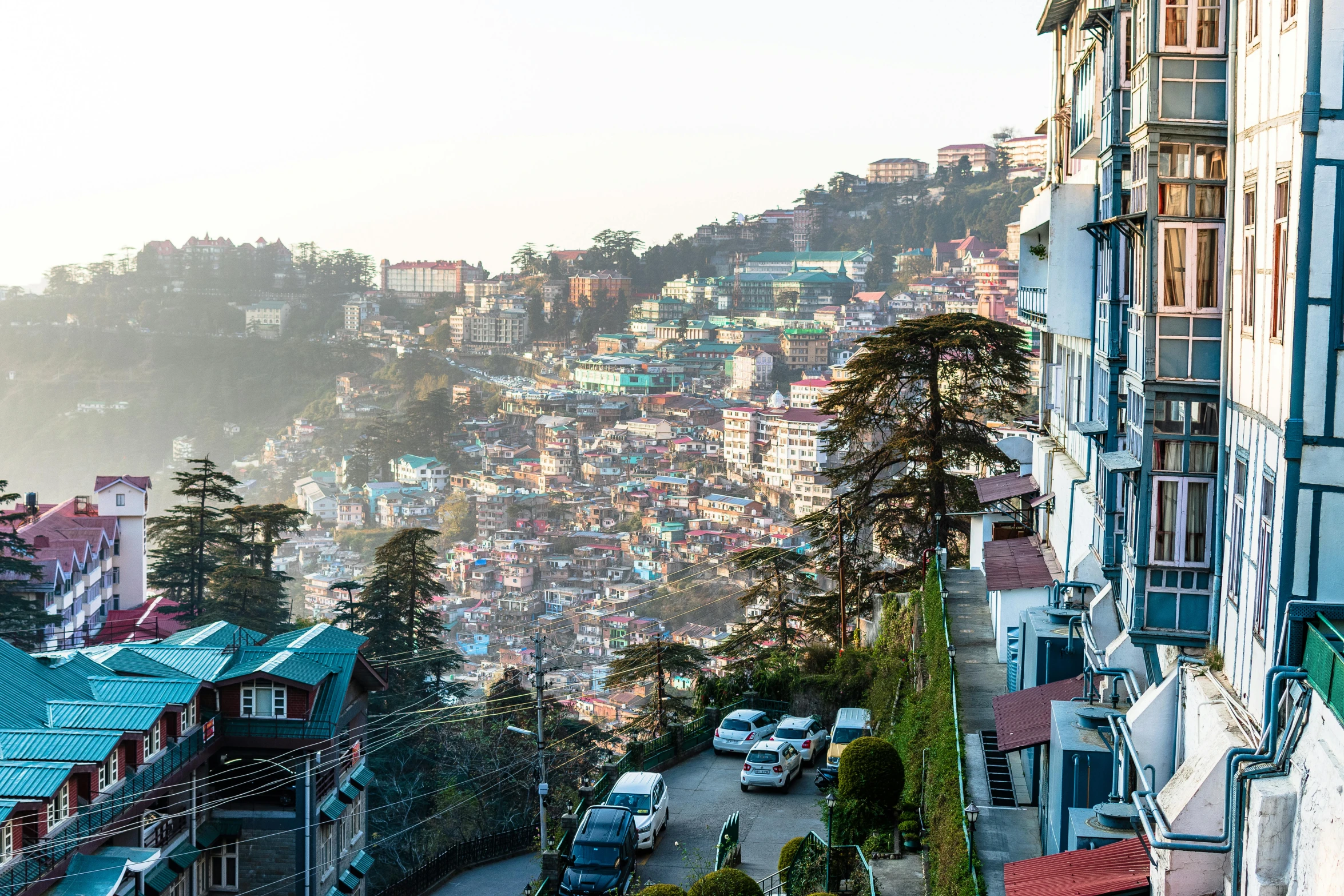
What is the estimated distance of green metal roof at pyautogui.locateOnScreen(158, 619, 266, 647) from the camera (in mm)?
16422

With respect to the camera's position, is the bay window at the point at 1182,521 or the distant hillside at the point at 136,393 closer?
the bay window at the point at 1182,521

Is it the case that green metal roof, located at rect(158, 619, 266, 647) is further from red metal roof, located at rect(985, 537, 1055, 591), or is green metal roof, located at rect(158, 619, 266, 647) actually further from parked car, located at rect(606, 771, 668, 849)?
red metal roof, located at rect(985, 537, 1055, 591)

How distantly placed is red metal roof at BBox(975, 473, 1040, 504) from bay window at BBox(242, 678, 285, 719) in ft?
29.9

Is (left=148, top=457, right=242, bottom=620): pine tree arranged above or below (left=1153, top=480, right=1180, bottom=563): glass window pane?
below

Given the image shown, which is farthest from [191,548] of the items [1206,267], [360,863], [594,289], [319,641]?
[594,289]

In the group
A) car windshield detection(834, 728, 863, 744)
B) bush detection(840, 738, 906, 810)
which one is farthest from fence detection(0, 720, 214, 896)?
car windshield detection(834, 728, 863, 744)

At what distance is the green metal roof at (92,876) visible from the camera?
457 inches

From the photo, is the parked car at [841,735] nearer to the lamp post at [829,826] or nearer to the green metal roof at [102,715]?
the lamp post at [829,826]

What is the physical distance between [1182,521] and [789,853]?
18.0 ft

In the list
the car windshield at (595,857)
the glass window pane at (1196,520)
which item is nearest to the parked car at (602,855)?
the car windshield at (595,857)

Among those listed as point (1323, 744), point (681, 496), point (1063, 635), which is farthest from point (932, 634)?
point (681, 496)

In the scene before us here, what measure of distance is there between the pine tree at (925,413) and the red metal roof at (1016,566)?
458 cm

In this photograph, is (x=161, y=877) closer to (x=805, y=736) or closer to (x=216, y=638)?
(x=216, y=638)

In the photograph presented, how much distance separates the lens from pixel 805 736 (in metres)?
15.0
